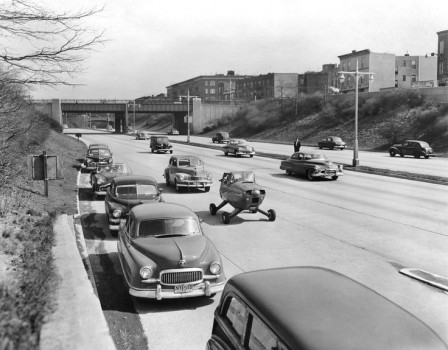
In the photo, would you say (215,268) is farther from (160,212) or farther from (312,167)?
(312,167)

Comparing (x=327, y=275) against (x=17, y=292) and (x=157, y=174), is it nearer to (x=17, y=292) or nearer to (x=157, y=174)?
(x=17, y=292)

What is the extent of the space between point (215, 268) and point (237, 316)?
378cm

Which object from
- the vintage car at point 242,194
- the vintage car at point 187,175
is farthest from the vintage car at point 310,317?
the vintage car at point 187,175

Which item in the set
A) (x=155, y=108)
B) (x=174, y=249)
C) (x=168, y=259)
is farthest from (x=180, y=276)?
(x=155, y=108)

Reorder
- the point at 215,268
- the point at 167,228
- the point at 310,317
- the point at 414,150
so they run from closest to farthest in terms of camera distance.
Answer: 1. the point at 310,317
2. the point at 215,268
3. the point at 167,228
4. the point at 414,150

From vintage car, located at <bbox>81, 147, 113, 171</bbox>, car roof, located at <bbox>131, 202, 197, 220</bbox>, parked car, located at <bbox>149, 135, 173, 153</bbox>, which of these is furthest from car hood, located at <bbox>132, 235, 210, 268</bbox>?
parked car, located at <bbox>149, 135, 173, 153</bbox>

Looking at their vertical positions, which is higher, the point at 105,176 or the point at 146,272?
the point at 105,176

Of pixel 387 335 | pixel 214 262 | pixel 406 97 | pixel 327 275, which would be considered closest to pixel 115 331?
pixel 214 262

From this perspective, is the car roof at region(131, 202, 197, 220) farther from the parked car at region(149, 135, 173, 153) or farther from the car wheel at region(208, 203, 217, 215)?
the parked car at region(149, 135, 173, 153)

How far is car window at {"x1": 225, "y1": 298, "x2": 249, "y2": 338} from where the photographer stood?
16.5ft

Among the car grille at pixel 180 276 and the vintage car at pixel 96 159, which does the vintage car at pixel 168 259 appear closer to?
the car grille at pixel 180 276

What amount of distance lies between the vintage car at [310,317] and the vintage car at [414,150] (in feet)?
131

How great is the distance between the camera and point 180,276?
343 inches

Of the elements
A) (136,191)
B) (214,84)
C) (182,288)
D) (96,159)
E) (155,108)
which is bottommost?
(182,288)
